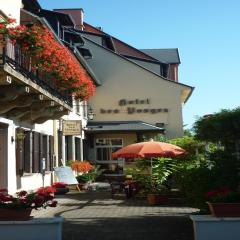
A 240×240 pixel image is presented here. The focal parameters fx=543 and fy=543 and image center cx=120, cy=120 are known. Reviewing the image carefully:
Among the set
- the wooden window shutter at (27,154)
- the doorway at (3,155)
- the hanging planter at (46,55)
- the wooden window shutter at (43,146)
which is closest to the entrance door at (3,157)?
the doorway at (3,155)

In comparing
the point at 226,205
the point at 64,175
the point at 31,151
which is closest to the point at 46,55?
the point at 31,151

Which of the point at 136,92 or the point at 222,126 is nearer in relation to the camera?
the point at 222,126

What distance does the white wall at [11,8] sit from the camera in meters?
15.8

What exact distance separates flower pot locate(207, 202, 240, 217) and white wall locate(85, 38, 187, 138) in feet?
86.8

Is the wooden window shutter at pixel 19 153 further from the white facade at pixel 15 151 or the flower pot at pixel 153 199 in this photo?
the flower pot at pixel 153 199

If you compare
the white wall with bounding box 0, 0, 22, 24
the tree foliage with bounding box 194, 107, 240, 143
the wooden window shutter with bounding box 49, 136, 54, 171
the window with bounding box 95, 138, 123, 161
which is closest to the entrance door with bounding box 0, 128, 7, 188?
the white wall with bounding box 0, 0, 22, 24

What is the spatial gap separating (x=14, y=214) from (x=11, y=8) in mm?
10207

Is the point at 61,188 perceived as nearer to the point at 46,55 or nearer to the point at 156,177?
the point at 156,177

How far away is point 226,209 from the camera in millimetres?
8016

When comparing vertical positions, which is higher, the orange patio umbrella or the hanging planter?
the hanging planter

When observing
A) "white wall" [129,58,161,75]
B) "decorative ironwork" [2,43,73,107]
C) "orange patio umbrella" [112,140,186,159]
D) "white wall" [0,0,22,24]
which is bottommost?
"orange patio umbrella" [112,140,186,159]

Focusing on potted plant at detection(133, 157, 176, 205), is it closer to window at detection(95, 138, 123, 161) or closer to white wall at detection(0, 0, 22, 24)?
white wall at detection(0, 0, 22, 24)

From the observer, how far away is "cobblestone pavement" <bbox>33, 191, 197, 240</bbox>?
30.7 feet

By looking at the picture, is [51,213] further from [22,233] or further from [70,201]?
[22,233]
